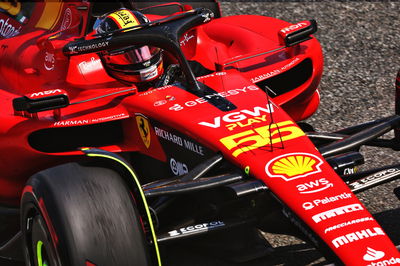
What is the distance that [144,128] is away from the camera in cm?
505

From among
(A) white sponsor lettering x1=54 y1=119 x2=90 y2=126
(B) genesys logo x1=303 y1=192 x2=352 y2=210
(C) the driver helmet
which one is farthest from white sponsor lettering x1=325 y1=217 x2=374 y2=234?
(C) the driver helmet

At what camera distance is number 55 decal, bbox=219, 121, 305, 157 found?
14.5 ft

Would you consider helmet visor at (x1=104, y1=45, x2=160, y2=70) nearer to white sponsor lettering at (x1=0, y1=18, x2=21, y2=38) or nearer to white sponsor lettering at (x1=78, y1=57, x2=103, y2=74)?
white sponsor lettering at (x1=78, y1=57, x2=103, y2=74)

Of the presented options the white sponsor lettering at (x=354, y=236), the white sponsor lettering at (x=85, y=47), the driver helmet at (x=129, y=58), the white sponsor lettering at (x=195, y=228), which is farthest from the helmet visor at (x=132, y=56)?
the white sponsor lettering at (x=354, y=236)

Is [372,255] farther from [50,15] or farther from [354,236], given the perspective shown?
[50,15]

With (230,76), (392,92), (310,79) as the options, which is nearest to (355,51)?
(392,92)

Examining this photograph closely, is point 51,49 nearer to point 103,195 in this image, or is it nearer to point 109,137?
point 109,137

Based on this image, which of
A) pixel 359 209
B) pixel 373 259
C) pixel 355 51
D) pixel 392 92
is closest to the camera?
pixel 373 259

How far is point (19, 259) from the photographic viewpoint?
5.07 metres

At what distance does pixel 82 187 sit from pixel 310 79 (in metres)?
2.40

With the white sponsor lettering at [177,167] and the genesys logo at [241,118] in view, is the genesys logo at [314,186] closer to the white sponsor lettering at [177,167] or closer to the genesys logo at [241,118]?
the genesys logo at [241,118]

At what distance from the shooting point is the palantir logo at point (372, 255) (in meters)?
3.72

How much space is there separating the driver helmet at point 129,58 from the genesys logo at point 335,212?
1962mm

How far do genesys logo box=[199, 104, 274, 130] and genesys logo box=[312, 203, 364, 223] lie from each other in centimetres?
81
